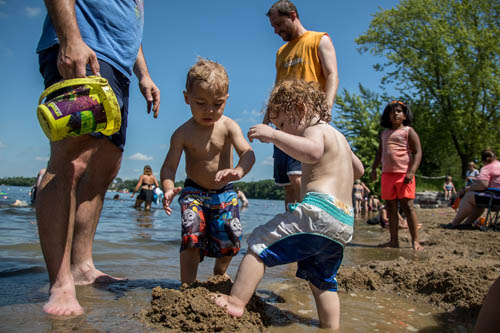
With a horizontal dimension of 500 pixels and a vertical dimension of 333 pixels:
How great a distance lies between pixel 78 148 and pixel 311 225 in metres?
1.41

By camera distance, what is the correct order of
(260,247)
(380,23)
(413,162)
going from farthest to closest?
(380,23) → (413,162) → (260,247)

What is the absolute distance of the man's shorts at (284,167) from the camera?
3.78 metres

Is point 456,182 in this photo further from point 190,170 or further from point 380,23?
point 190,170

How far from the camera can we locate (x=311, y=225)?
2.04 m

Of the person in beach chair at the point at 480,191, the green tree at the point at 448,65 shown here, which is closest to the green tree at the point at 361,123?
the green tree at the point at 448,65

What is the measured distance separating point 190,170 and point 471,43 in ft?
92.0

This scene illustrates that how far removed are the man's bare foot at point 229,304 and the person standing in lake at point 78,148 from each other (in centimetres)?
72

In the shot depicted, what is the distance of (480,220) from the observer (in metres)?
7.99

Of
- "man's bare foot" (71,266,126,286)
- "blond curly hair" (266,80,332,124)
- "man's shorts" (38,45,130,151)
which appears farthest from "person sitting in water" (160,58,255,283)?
"man's bare foot" (71,266,126,286)

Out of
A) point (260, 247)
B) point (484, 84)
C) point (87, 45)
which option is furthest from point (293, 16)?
point (484, 84)

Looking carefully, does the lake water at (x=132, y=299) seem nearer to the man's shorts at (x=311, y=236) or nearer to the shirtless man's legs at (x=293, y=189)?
the man's shorts at (x=311, y=236)

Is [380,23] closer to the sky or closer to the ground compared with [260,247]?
closer to the sky

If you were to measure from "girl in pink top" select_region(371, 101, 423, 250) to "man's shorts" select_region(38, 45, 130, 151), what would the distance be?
3882 mm

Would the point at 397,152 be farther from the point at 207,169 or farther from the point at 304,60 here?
the point at 207,169
